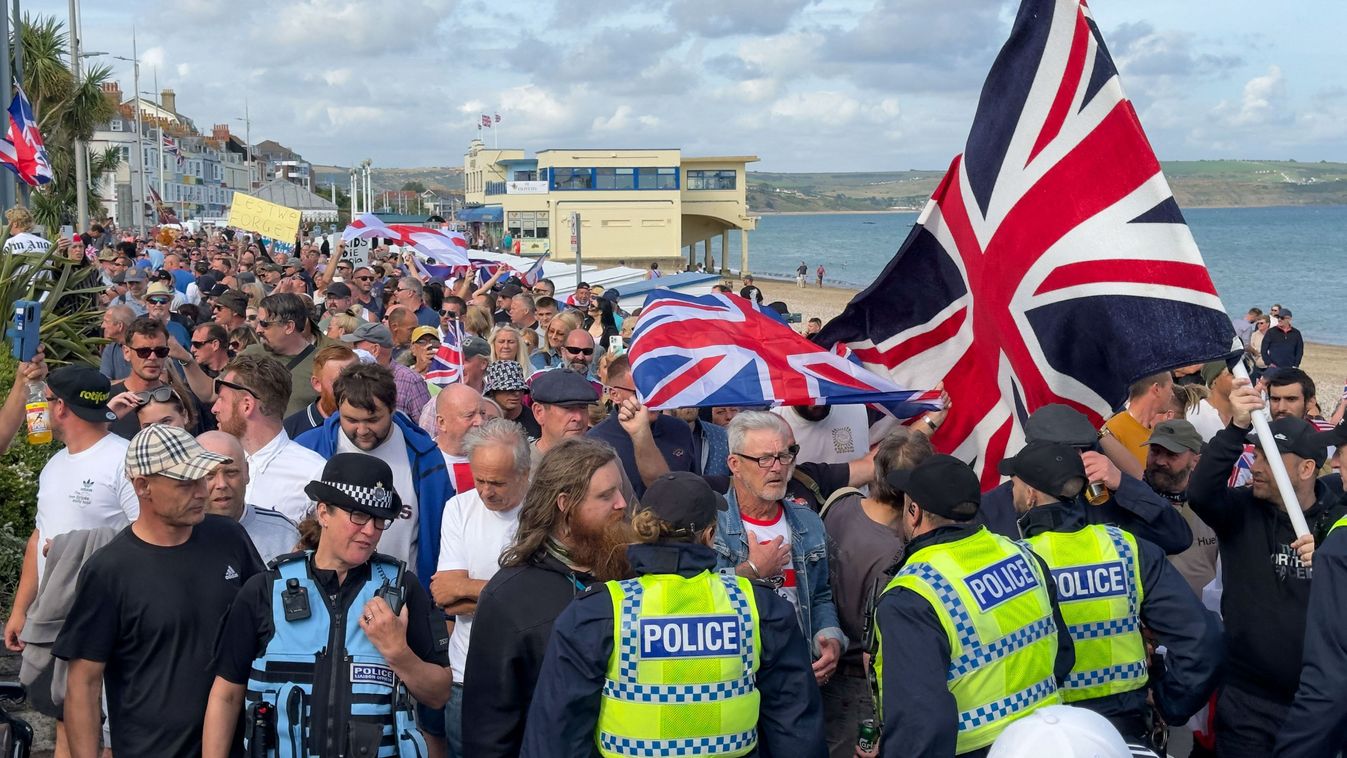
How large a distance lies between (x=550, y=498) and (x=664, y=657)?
0.77 metres

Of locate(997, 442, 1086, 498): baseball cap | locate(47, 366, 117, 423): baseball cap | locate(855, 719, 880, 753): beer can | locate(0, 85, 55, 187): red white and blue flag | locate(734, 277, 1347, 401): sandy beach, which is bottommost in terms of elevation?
locate(734, 277, 1347, 401): sandy beach

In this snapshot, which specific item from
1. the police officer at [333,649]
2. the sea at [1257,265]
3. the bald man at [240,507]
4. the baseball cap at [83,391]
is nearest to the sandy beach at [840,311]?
the sea at [1257,265]

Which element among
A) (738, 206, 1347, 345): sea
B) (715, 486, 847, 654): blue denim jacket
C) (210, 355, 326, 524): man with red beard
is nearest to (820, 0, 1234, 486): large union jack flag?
(715, 486, 847, 654): blue denim jacket

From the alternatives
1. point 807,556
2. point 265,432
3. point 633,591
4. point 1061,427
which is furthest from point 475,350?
A: point 633,591

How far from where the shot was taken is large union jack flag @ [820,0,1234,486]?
5293mm

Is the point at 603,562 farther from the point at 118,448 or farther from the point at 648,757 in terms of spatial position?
the point at 118,448

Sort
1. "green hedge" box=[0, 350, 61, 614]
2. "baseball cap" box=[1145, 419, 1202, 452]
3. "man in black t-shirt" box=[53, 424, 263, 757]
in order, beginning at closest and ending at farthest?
1. "man in black t-shirt" box=[53, 424, 263, 757]
2. "baseball cap" box=[1145, 419, 1202, 452]
3. "green hedge" box=[0, 350, 61, 614]

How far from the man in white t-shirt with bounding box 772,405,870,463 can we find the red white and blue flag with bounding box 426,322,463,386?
2.91m

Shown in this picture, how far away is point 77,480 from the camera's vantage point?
5.14 m

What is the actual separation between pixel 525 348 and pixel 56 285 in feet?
12.8

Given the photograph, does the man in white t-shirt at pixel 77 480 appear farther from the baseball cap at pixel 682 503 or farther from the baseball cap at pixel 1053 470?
the baseball cap at pixel 1053 470

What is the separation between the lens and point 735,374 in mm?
6898

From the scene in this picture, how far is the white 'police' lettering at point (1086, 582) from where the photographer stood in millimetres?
4309

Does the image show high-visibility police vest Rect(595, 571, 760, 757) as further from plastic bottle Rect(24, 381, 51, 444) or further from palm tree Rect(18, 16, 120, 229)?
palm tree Rect(18, 16, 120, 229)
